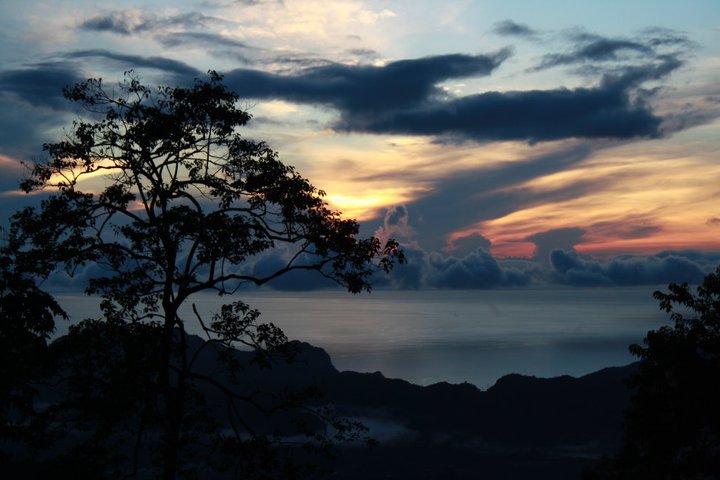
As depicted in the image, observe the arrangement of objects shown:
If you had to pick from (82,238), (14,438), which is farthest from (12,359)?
(82,238)

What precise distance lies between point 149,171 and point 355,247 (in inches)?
272

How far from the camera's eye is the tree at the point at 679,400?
2794 cm

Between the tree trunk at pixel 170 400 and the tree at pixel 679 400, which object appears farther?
the tree at pixel 679 400

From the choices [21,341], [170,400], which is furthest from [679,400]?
[21,341]

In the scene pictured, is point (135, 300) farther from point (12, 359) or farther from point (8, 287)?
point (8, 287)

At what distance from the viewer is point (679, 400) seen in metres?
28.9

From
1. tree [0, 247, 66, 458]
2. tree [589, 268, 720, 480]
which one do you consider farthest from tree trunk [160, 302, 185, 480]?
tree [589, 268, 720, 480]

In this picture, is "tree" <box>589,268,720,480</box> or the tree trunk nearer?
the tree trunk

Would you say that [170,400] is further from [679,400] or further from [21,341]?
[679,400]

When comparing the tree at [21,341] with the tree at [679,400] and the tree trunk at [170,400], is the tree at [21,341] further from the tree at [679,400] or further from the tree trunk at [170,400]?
the tree at [679,400]

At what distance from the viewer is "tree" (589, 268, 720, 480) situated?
2794 centimetres

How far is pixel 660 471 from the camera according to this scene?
1161 inches

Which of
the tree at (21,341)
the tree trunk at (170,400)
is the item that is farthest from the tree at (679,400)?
the tree at (21,341)

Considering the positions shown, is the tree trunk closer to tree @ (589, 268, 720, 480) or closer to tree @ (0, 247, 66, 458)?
tree @ (0, 247, 66, 458)
